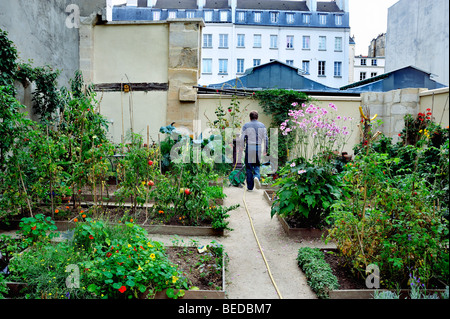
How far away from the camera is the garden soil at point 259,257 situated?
3328 millimetres

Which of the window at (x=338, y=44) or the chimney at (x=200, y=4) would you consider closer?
the window at (x=338, y=44)

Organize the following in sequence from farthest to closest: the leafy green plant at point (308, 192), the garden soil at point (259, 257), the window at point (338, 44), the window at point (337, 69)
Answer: the window at point (338, 44) < the window at point (337, 69) < the leafy green plant at point (308, 192) < the garden soil at point (259, 257)

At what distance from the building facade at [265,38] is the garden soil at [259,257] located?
33985 mm

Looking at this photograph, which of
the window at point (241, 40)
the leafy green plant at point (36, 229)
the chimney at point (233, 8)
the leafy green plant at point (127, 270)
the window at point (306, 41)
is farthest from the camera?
the window at point (306, 41)

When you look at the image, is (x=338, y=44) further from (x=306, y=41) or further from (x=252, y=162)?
(x=252, y=162)

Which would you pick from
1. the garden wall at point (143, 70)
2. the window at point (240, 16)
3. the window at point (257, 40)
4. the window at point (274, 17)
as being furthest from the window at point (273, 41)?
the garden wall at point (143, 70)

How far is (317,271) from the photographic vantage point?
11.2ft

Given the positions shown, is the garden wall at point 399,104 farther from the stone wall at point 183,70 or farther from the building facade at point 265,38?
the building facade at point 265,38

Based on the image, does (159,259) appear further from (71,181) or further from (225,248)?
(71,181)

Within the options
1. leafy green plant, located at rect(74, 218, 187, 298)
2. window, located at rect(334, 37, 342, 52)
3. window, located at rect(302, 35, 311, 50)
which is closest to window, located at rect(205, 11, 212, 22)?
window, located at rect(302, 35, 311, 50)

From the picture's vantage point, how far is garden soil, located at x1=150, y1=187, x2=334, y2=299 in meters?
3.33

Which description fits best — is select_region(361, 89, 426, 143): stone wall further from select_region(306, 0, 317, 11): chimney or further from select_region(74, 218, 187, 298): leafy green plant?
select_region(306, 0, 317, 11): chimney

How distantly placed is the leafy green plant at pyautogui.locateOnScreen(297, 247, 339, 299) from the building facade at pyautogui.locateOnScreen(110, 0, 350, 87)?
35.4 meters

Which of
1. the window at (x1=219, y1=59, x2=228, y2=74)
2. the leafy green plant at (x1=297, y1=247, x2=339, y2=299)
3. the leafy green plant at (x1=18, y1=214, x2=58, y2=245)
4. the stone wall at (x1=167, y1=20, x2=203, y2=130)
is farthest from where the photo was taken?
the window at (x1=219, y1=59, x2=228, y2=74)
